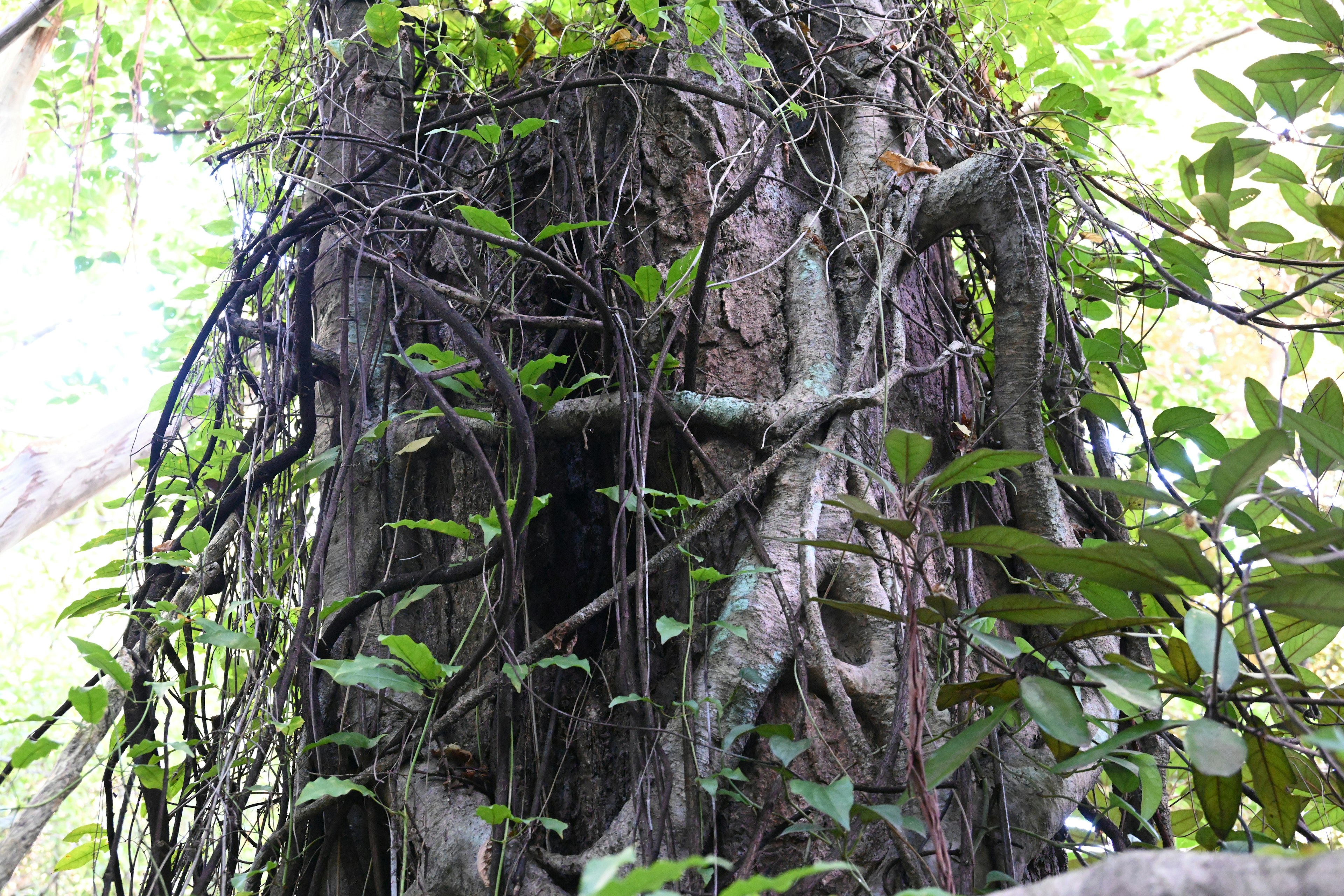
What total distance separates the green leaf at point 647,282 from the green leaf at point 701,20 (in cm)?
43

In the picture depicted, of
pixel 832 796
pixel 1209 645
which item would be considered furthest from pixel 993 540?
pixel 832 796

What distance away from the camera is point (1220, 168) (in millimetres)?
1229

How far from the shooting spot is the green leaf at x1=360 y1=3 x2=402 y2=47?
139 centimetres

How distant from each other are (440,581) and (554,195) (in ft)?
2.42

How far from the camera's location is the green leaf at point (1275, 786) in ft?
2.64

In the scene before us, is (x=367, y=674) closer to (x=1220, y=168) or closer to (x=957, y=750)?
(x=957, y=750)

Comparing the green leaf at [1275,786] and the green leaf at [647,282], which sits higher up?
the green leaf at [647,282]

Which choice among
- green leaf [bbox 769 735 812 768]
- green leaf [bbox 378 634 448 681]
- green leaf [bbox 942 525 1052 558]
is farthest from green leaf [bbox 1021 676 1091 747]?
green leaf [bbox 378 634 448 681]

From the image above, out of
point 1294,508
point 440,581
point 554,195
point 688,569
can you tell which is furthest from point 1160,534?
point 554,195

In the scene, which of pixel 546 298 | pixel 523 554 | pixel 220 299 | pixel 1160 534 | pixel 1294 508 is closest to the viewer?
pixel 1160 534

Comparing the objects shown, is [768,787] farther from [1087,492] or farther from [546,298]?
[546,298]

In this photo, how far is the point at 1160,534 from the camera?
70 centimetres

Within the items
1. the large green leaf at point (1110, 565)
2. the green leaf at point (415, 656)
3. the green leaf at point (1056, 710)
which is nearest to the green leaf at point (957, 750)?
the green leaf at point (1056, 710)

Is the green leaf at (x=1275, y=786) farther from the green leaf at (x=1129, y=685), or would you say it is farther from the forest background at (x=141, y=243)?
the forest background at (x=141, y=243)
